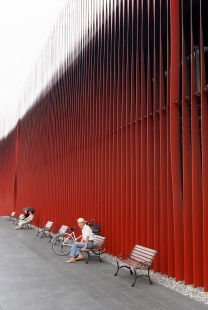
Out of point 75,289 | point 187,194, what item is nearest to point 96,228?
point 75,289

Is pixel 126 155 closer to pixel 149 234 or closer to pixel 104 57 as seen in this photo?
pixel 149 234

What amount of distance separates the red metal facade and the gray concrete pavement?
3.14ft

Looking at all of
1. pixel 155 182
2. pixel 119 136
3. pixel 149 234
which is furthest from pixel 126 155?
pixel 149 234

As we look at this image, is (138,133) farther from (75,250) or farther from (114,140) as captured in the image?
(75,250)

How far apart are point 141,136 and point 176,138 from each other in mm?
1659

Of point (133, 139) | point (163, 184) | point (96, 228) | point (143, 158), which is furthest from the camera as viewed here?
point (96, 228)

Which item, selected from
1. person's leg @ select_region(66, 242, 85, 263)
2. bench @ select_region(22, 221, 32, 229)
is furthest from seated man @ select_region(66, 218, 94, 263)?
bench @ select_region(22, 221, 32, 229)

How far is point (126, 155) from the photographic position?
1076 cm

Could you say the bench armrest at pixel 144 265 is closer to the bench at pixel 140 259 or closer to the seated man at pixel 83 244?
the bench at pixel 140 259

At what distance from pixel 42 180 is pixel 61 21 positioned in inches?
371

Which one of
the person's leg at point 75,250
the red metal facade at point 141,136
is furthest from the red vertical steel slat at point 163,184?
the person's leg at point 75,250

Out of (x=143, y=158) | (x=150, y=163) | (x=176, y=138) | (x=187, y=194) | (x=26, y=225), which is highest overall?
(x=176, y=138)

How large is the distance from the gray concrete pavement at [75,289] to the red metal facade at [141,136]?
0.96 meters

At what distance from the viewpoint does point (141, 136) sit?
9898 mm
